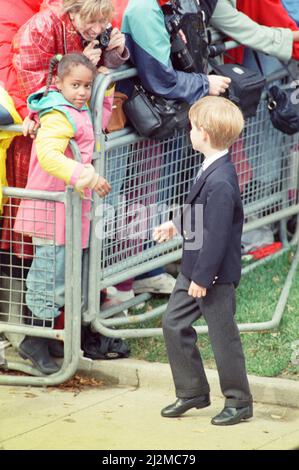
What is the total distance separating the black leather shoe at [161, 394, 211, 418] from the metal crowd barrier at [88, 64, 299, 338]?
859 mm

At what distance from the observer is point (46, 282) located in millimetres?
6480

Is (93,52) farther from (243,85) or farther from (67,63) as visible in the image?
(243,85)

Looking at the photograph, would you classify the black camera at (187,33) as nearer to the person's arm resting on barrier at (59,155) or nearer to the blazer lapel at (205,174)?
the person's arm resting on barrier at (59,155)

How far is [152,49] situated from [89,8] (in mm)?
523

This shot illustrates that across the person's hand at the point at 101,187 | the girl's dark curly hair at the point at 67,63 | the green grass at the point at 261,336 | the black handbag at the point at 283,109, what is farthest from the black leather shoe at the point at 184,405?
the black handbag at the point at 283,109

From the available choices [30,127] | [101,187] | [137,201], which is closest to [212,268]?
[101,187]

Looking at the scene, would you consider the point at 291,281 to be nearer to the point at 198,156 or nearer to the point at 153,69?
the point at 198,156

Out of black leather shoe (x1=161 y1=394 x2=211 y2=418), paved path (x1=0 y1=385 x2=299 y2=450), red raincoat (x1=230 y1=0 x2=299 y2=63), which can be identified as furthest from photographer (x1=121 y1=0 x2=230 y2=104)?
black leather shoe (x1=161 y1=394 x2=211 y2=418)

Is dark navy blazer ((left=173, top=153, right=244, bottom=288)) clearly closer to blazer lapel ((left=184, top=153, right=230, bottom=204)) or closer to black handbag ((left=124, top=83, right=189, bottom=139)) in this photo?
blazer lapel ((left=184, top=153, right=230, bottom=204))

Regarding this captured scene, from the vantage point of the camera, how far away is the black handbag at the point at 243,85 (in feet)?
23.3

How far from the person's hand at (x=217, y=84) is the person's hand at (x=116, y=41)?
69 centimetres
